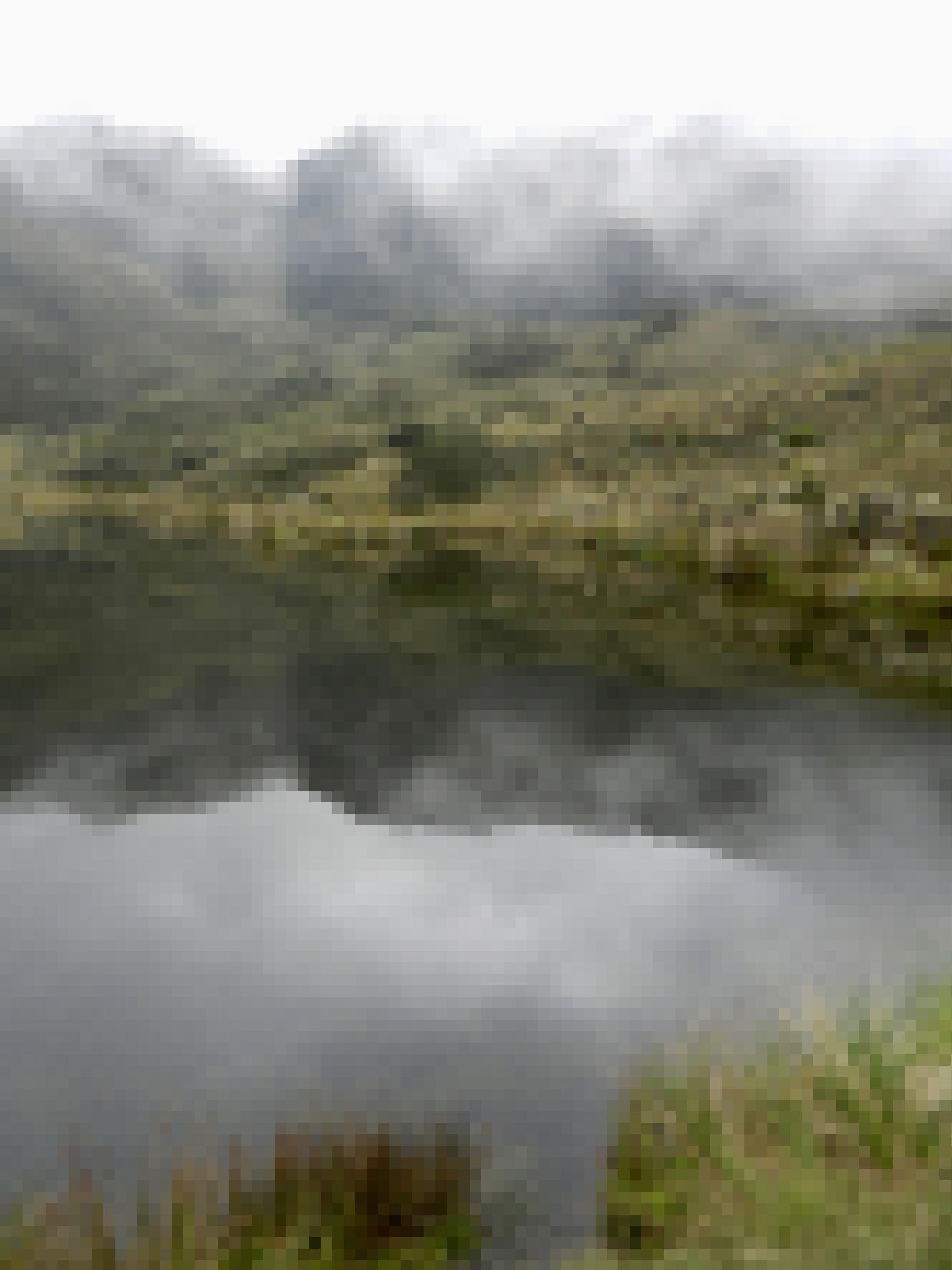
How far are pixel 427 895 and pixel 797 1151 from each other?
39.9 feet

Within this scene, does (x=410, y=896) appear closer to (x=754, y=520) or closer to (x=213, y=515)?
(x=754, y=520)

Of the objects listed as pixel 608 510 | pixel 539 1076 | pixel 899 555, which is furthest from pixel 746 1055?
pixel 608 510

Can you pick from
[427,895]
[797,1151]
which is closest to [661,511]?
[427,895]

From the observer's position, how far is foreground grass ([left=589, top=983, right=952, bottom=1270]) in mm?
8164

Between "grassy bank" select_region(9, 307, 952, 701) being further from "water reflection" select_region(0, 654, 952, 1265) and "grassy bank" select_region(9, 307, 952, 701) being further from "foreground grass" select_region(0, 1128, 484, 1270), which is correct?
"foreground grass" select_region(0, 1128, 484, 1270)

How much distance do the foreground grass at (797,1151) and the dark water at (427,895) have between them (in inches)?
34.9

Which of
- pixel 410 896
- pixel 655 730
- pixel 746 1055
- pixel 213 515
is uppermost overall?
pixel 213 515

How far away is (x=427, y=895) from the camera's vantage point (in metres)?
21.8

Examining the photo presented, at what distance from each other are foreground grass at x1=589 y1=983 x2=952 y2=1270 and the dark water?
89 centimetres

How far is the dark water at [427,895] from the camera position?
13.6 m

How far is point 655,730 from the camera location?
128ft

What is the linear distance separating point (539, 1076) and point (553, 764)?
21005 millimetres

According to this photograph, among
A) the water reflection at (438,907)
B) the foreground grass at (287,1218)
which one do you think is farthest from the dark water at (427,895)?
the foreground grass at (287,1218)

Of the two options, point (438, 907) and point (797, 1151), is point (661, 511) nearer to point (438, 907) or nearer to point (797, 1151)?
point (438, 907)
